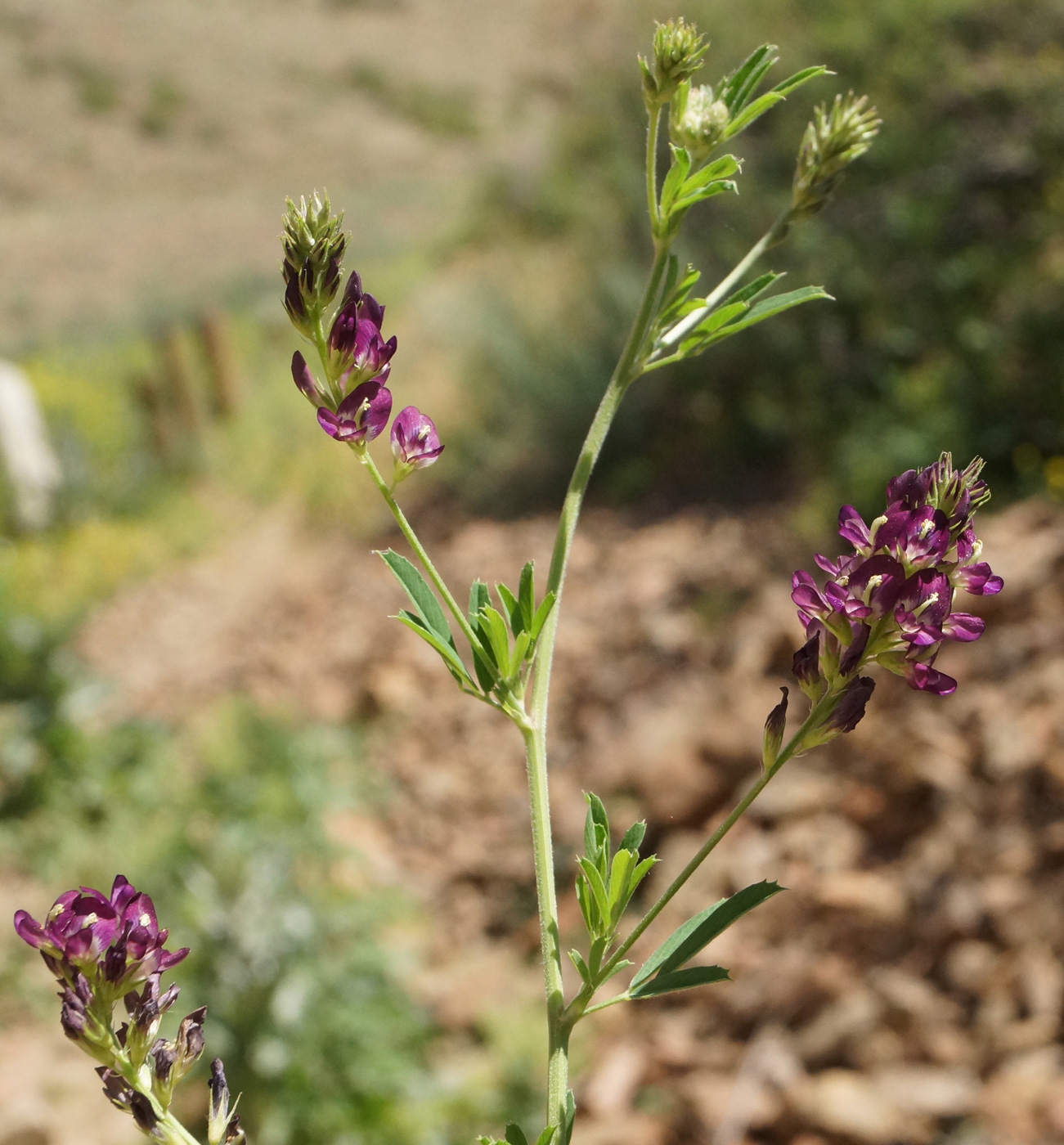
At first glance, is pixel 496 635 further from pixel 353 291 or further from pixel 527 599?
pixel 353 291

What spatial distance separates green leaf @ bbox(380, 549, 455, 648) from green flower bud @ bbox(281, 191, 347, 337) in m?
0.17

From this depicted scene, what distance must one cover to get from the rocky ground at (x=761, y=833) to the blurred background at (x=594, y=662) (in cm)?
1

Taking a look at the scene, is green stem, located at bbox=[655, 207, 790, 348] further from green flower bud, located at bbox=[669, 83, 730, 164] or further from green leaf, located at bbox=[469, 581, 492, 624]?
green leaf, located at bbox=[469, 581, 492, 624]

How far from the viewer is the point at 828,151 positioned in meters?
0.74

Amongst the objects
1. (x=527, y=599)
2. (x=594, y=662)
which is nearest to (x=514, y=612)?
(x=527, y=599)

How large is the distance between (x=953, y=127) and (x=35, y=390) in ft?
21.1

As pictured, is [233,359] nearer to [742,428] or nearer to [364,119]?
[742,428]

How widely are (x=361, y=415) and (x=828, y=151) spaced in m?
0.37

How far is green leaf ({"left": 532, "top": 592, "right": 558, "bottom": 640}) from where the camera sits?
0.62m

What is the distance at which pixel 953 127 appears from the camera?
595 centimetres

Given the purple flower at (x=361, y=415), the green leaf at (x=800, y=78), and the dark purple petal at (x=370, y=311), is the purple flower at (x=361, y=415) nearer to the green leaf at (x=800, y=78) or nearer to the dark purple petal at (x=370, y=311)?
the dark purple petal at (x=370, y=311)

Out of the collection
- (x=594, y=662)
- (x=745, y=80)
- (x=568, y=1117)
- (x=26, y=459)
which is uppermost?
(x=26, y=459)

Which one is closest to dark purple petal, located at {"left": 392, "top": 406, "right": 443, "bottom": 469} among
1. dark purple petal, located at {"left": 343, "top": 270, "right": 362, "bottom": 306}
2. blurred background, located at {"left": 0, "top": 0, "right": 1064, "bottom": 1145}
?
dark purple petal, located at {"left": 343, "top": 270, "right": 362, "bottom": 306}

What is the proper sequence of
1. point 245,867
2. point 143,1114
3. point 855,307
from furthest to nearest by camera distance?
point 855,307, point 245,867, point 143,1114
